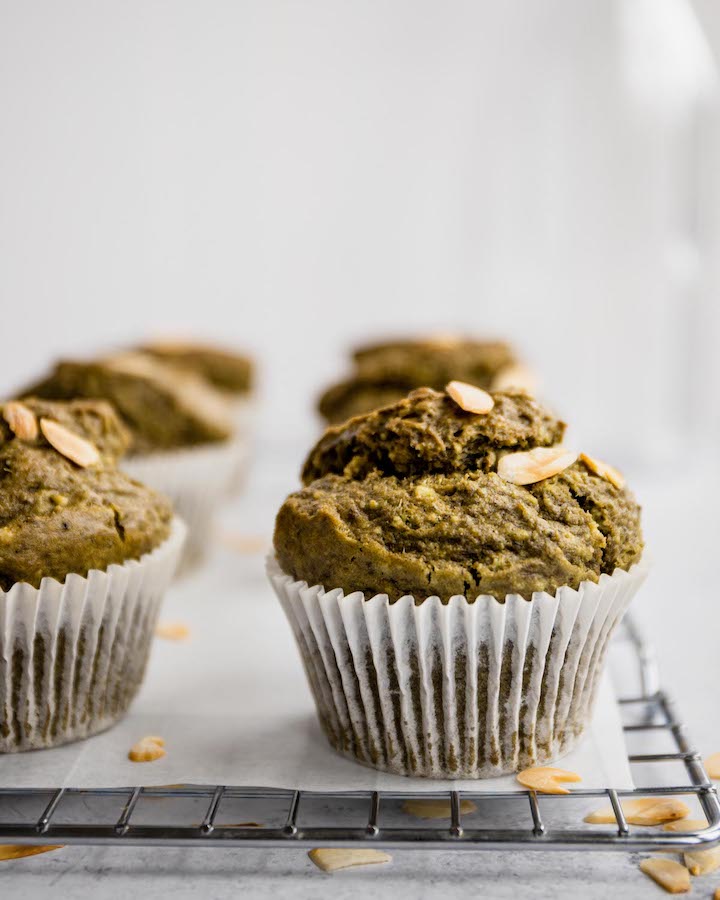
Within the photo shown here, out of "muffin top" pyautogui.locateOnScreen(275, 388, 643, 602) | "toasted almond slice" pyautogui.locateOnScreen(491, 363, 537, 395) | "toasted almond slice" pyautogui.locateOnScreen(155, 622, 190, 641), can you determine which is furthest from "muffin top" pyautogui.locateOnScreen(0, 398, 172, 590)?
"toasted almond slice" pyautogui.locateOnScreen(491, 363, 537, 395)

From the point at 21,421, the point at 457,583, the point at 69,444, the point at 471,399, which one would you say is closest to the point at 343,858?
the point at 457,583

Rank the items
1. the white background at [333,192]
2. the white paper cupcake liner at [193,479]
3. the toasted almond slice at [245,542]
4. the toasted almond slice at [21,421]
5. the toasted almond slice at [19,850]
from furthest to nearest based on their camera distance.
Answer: the white background at [333,192] < the toasted almond slice at [245,542] < the white paper cupcake liner at [193,479] < the toasted almond slice at [21,421] < the toasted almond slice at [19,850]

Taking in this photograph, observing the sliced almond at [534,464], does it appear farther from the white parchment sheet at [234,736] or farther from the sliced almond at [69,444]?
the sliced almond at [69,444]

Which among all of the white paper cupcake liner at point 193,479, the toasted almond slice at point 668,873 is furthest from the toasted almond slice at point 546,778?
the white paper cupcake liner at point 193,479

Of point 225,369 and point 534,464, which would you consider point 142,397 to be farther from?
point 534,464

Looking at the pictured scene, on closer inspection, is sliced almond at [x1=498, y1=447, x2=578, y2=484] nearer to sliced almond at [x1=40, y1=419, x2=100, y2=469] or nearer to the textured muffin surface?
sliced almond at [x1=40, y1=419, x2=100, y2=469]
